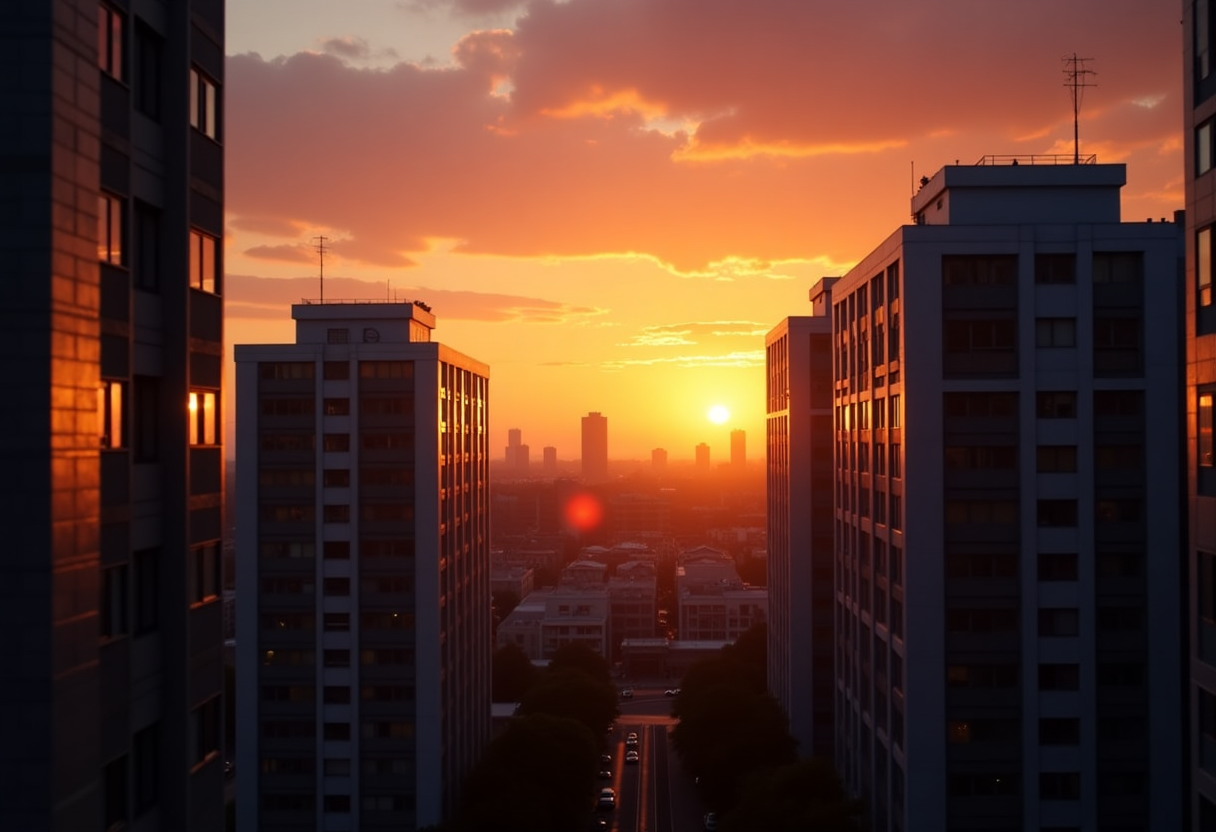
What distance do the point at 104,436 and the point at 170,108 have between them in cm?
596

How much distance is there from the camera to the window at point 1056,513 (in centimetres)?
4016

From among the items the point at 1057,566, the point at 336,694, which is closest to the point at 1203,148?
the point at 1057,566

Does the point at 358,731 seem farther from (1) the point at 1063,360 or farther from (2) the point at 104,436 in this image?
(2) the point at 104,436

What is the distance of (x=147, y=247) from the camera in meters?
16.9

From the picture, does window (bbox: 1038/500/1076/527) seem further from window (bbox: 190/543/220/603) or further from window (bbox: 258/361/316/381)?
window (bbox: 258/361/316/381)

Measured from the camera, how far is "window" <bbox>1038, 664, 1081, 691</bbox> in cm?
3984

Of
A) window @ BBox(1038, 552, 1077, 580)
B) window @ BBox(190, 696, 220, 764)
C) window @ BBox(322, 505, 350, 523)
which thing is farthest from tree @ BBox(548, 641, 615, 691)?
window @ BBox(190, 696, 220, 764)

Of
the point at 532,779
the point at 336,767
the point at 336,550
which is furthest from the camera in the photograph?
the point at 532,779

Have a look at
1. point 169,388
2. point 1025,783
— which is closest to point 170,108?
point 169,388

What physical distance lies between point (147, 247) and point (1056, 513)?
34.7 meters

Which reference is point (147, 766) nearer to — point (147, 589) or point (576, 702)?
point (147, 589)

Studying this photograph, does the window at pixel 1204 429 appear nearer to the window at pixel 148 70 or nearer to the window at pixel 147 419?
the window at pixel 147 419

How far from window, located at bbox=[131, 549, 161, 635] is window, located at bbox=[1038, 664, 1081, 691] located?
111ft

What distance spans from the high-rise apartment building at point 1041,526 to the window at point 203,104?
28.4 metres
